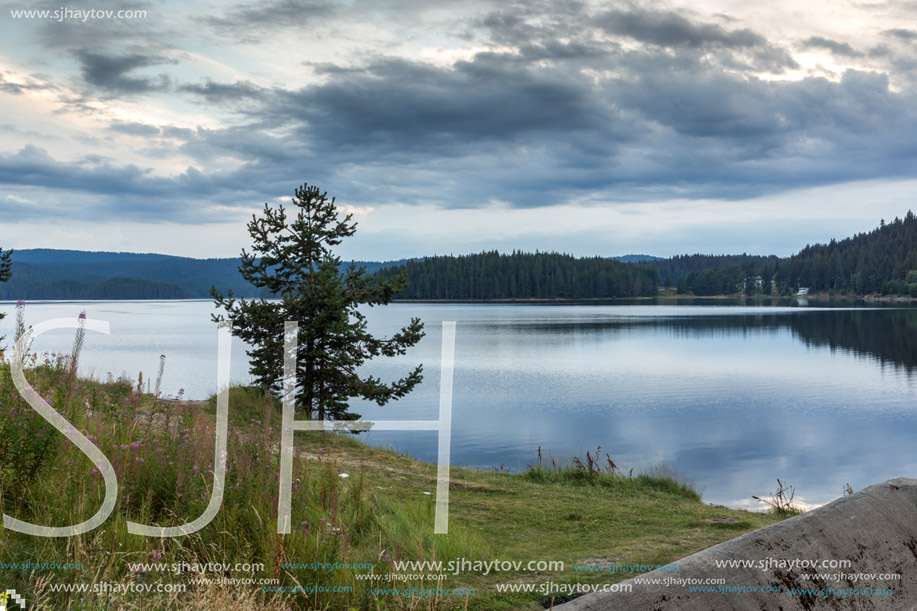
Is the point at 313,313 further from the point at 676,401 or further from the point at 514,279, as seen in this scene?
the point at 514,279

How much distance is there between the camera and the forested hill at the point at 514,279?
176625 millimetres

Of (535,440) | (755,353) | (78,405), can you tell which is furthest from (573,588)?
(755,353)

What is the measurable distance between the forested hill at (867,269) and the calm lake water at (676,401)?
115 meters

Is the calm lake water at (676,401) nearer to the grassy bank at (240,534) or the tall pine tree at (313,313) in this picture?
the tall pine tree at (313,313)

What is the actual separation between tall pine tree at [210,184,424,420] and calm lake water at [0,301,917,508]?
3438 millimetres

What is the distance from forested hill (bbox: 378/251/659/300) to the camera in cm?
17662

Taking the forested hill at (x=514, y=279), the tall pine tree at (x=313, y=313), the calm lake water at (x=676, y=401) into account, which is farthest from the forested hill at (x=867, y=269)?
the tall pine tree at (x=313, y=313)

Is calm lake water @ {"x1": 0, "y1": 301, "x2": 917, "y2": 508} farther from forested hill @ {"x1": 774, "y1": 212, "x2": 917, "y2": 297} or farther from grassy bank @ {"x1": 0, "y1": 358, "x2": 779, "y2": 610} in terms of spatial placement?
forested hill @ {"x1": 774, "y1": 212, "x2": 917, "y2": 297}

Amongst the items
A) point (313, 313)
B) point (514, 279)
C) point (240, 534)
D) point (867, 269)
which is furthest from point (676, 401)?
point (867, 269)

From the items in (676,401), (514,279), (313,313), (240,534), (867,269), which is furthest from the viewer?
(514,279)

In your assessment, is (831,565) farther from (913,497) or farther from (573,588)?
(573,588)

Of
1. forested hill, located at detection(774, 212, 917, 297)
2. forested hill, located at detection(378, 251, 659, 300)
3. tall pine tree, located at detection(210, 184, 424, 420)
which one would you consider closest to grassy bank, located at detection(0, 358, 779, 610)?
tall pine tree, located at detection(210, 184, 424, 420)

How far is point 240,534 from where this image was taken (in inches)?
207

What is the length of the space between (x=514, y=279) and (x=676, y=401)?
146m
